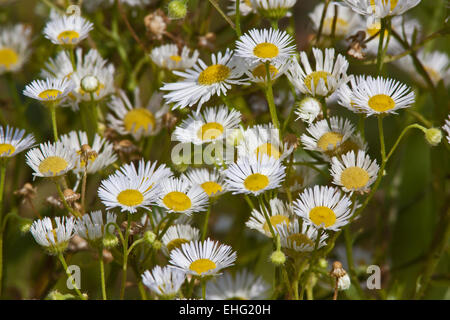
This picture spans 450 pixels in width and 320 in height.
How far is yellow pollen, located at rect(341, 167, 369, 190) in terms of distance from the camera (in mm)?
437

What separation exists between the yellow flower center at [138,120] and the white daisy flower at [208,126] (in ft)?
0.28

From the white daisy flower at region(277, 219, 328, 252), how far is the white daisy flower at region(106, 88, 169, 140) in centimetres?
19

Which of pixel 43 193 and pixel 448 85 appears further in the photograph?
pixel 43 193

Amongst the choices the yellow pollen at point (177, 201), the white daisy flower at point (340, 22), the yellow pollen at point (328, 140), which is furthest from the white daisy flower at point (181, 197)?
the white daisy flower at point (340, 22)

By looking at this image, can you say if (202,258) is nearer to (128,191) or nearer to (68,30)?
(128,191)

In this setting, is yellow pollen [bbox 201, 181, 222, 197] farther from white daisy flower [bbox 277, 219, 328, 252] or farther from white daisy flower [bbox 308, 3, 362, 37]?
white daisy flower [bbox 308, 3, 362, 37]

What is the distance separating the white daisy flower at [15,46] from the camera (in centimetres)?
70

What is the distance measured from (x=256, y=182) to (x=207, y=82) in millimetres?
113

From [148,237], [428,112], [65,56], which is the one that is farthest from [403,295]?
[65,56]

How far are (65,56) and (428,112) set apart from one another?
43 centimetres

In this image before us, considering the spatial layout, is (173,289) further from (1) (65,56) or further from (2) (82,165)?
(1) (65,56)

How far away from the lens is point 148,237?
1.40 feet

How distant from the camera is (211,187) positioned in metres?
0.49
